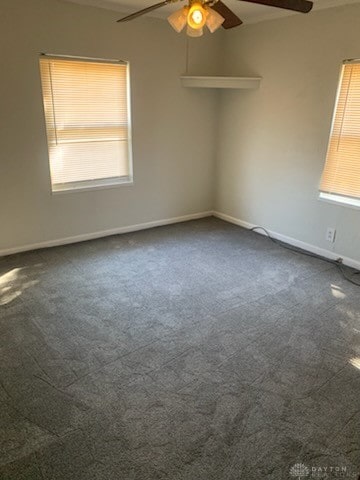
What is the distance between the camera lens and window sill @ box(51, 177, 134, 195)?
3.80m

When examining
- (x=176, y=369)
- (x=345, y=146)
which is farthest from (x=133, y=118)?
(x=176, y=369)

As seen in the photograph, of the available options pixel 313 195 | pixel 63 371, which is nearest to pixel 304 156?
pixel 313 195

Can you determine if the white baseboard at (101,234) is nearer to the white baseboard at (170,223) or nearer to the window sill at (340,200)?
the white baseboard at (170,223)

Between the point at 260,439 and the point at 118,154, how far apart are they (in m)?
3.27

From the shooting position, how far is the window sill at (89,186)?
3804 millimetres

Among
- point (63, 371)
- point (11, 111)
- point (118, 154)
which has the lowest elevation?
point (63, 371)

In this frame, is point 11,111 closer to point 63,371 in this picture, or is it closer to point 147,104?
point 147,104

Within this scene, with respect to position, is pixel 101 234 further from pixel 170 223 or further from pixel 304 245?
pixel 304 245

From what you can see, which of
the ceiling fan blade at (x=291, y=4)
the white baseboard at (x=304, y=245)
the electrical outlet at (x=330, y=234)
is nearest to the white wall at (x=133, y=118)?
the white baseboard at (x=304, y=245)

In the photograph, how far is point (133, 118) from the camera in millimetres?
4016

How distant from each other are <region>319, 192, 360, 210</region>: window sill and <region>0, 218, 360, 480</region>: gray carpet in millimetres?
628

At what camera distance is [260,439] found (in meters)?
1.70

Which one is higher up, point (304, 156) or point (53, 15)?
point (53, 15)

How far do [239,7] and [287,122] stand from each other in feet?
3.97
